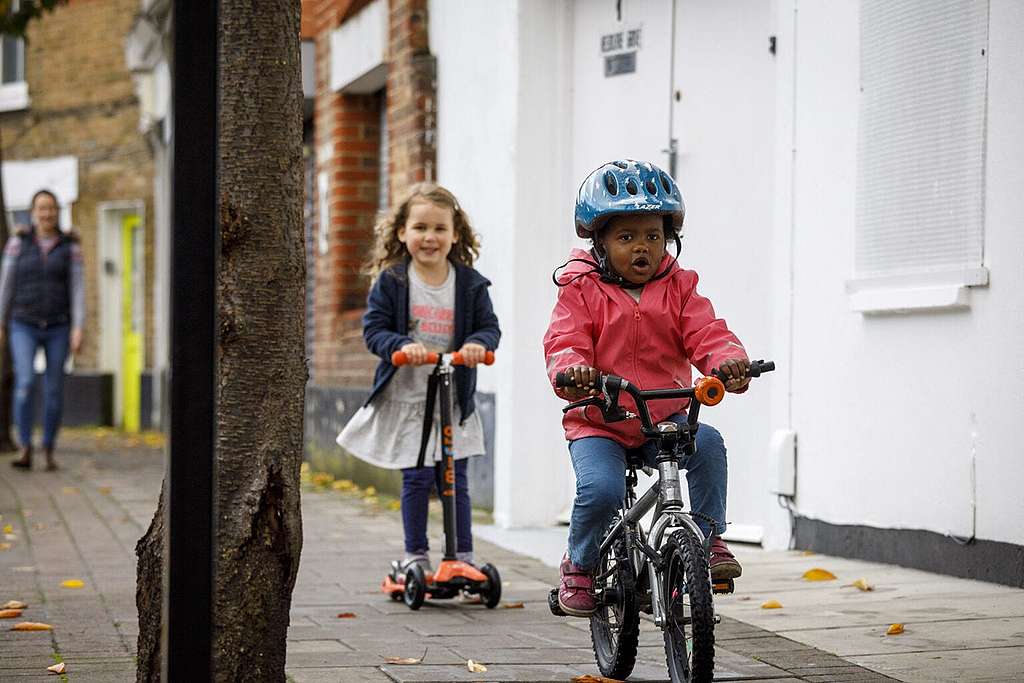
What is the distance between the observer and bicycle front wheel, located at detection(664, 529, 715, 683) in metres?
4.16

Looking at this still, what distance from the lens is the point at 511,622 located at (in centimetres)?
604

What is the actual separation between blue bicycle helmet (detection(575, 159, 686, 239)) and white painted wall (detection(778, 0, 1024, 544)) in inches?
83.7

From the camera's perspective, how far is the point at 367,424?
6.72 metres

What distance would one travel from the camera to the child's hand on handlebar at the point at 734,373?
14.4 feet

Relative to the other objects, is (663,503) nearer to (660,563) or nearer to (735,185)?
(660,563)

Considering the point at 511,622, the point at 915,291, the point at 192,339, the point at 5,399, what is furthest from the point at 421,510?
the point at 5,399

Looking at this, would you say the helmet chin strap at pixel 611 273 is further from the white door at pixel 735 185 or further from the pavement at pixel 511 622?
the white door at pixel 735 185

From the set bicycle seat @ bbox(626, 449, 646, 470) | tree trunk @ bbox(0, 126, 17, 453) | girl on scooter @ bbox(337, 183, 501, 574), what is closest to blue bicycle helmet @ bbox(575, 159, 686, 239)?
bicycle seat @ bbox(626, 449, 646, 470)

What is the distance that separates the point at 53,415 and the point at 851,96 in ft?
26.5

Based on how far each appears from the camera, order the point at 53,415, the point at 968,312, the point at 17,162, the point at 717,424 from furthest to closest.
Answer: the point at 17,162 < the point at 53,415 < the point at 717,424 < the point at 968,312

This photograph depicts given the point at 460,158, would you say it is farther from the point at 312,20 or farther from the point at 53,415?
the point at 53,415

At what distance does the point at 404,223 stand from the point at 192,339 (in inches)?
147

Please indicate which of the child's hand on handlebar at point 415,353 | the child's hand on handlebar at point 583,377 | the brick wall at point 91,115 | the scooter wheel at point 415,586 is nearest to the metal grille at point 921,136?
the child's hand on handlebar at point 415,353

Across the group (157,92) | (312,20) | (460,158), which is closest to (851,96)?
(460,158)
